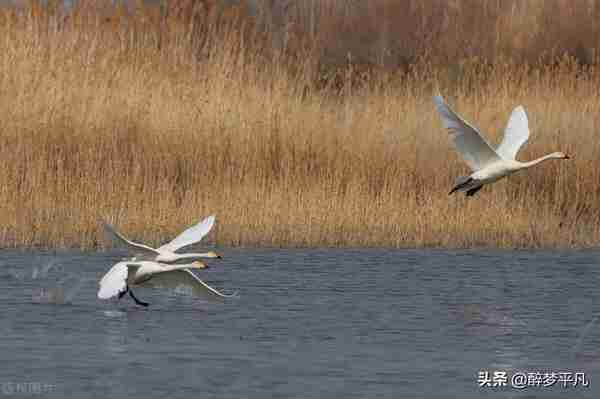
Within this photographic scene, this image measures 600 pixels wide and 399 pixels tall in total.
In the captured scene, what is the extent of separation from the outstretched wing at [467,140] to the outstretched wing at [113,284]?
8.57 ft

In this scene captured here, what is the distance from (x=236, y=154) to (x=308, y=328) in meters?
5.63

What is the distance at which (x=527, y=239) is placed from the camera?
14.3m

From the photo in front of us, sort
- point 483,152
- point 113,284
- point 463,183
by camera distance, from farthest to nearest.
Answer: point 463,183
point 483,152
point 113,284

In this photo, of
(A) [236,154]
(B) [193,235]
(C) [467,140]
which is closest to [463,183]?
(C) [467,140]

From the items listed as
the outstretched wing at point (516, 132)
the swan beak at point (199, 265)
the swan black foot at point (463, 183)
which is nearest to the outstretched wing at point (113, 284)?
the swan beak at point (199, 265)

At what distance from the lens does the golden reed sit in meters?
14.0

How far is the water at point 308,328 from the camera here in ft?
→ 26.0

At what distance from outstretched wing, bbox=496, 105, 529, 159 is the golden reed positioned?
7.59 ft

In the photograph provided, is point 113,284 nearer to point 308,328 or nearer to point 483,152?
point 308,328

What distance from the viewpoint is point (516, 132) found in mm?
11922

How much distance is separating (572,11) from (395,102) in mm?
7490
